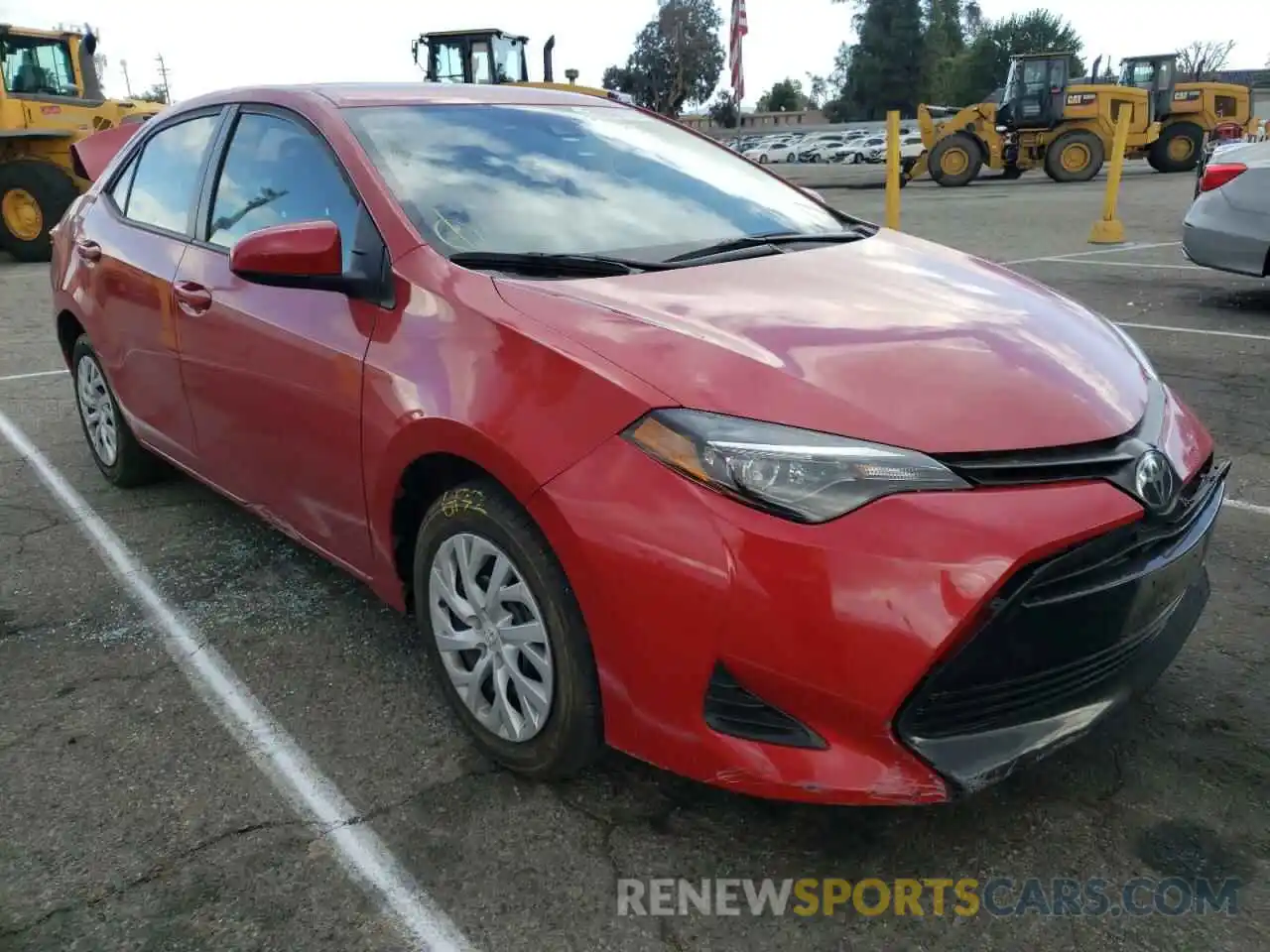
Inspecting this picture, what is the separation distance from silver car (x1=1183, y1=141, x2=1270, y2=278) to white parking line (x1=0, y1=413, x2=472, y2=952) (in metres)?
7.00

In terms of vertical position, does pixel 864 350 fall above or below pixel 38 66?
below

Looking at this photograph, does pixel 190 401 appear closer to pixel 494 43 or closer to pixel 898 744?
pixel 898 744

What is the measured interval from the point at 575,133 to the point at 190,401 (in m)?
1.50

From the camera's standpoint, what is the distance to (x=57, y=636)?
10.4 ft

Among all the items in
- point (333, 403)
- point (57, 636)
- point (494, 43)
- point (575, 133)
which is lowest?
point (57, 636)

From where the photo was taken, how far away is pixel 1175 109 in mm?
24484

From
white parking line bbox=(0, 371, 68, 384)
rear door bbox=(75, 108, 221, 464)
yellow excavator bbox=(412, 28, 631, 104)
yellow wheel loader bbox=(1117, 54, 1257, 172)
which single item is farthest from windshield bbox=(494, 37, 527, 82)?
rear door bbox=(75, 108, 221, 464)

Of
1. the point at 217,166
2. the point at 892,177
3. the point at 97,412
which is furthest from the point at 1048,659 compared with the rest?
the point at 892,177

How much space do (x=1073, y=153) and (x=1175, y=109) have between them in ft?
12.3

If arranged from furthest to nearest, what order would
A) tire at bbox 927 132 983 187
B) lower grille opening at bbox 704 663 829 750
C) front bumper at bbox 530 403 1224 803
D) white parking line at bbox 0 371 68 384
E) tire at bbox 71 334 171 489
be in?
tire at bbox 927 132 983 187 < white parking line at bbox 0 371 68 384 < tire at bbox 71 334 171 489 < lower grille opening at bbox 704 663 829 750 < front bumper at bbox 530 403 1224 803

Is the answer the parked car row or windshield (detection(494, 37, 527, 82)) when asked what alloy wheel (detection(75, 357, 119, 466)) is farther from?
the parked car row

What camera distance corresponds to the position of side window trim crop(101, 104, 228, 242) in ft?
11.3

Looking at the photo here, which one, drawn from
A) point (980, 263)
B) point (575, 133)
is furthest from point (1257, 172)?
point (575, 133)

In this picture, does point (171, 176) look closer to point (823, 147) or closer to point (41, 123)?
point (41, 123)
